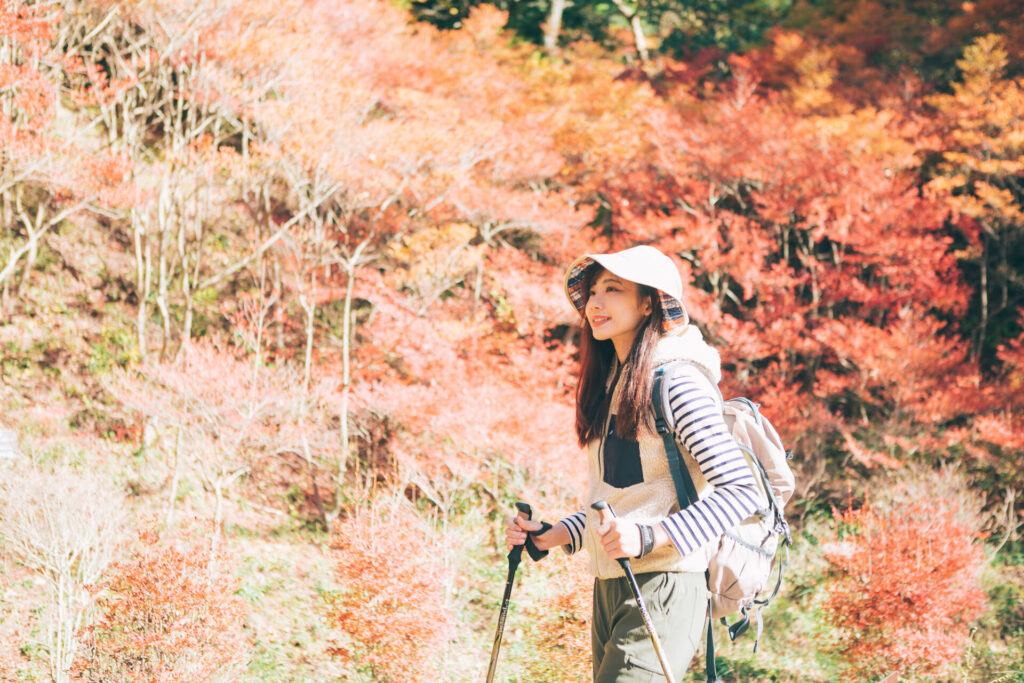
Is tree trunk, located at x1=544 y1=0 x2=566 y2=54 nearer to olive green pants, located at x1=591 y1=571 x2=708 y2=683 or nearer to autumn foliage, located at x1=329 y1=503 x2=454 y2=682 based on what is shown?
autumn foliage, located at x1=329 y1=503 x2=454 y2=682

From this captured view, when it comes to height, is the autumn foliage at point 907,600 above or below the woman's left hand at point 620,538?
below

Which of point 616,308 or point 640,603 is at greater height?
point 616,308

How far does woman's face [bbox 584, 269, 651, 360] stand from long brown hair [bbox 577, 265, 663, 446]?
18 mm

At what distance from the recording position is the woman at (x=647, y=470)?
4.65 feet

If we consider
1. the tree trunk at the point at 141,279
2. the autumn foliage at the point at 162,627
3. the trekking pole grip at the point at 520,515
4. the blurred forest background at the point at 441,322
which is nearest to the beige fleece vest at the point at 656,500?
the trekking pole grip at the point at 520,515

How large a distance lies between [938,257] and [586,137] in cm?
483

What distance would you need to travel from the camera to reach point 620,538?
1.39 meters

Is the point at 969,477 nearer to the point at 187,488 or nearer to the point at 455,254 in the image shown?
the point at 455,254

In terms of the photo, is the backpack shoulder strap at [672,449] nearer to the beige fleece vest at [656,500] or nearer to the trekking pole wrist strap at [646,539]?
the beige fleece vest at [656,500]

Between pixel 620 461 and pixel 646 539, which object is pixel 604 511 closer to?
pixel 646 539

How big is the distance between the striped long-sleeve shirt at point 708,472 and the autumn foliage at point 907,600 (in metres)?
4.47

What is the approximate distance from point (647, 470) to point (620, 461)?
66mm

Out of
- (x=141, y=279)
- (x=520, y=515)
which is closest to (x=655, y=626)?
(x=520, y=515)

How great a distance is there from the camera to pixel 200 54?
29.8 feet
